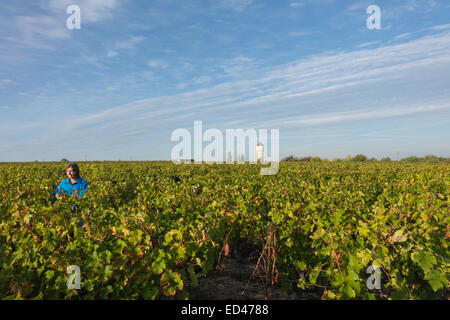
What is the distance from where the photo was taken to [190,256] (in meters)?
3.14

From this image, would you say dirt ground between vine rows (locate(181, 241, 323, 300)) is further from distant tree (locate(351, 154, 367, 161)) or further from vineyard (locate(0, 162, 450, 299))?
distant tree (locate(351, 154, 367, 161))

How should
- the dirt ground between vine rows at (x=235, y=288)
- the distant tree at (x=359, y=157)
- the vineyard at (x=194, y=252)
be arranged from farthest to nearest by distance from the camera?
the distant tree at (x=359, y=157)
the dirt ground between vine rows at (x=235, y=288)
the vineyard at (x=194, y=252)

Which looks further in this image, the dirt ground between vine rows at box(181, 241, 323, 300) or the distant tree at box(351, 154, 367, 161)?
the distant tree at box(351, 154, 367, 161)

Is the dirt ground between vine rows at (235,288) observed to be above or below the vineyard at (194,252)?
below

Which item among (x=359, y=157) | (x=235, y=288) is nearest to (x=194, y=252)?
(x=235, y=288)

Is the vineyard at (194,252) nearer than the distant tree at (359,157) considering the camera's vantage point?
Yes

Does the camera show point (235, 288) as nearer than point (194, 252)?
No

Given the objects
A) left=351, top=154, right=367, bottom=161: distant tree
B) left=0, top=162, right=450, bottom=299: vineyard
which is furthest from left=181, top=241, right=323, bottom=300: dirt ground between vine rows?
left=351, top=154, right=367, bottom=161: distant tree

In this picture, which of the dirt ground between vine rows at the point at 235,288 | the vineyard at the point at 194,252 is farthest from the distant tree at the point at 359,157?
the dirt ground between vine rows at the point at 235,288

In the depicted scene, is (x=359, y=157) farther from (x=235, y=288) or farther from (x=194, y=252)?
(x=194, y=252)

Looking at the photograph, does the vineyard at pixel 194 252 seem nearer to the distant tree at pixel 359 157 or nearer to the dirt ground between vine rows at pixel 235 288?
the dirt ground between vine rows at pixel 235 288

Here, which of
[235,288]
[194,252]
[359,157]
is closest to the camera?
[194,252]
